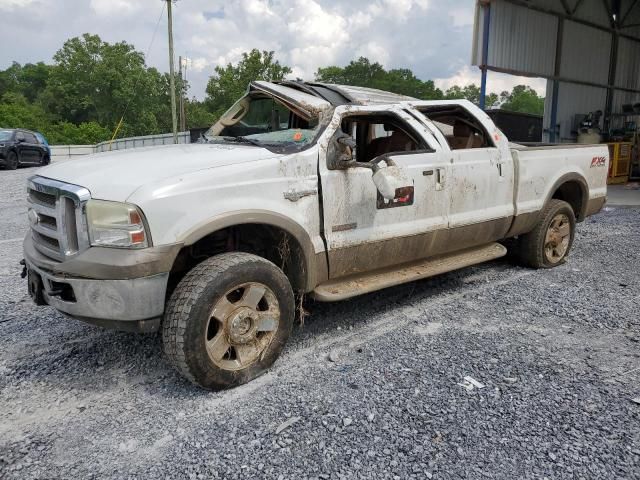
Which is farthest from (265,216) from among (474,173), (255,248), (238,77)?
(238,77)

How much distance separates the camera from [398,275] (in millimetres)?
4090

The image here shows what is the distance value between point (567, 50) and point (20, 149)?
1871cm

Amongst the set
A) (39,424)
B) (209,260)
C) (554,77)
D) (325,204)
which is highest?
(554,77)

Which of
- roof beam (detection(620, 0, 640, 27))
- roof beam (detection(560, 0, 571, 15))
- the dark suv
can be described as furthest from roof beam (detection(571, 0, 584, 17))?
the dark suv

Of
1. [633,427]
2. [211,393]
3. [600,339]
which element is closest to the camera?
[633,427]

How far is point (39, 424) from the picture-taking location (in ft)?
9.02

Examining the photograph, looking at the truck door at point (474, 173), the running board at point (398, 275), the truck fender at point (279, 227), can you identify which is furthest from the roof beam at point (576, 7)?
the truck fender at point (279, 227)

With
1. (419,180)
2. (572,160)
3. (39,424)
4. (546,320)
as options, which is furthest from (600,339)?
(39,424)

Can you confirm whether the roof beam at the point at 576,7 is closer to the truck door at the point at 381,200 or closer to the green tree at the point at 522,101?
the truck door at the point at 381,200

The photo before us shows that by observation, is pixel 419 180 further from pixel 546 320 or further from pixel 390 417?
pixel 390 417

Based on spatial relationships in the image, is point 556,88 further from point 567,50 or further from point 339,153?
point 339,153

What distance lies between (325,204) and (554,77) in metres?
15.3

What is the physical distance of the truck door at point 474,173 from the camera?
14.2 ft

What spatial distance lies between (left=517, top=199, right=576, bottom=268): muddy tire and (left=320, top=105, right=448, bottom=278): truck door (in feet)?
5.49
